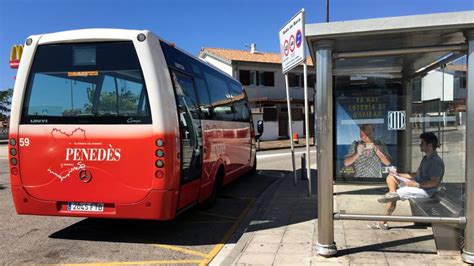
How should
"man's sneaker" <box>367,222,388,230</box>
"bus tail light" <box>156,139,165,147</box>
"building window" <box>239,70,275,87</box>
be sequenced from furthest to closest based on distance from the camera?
"building window" <box>239,70,275,87</box>, "man's sneaker" <box>367,222,388,230</box>, "bus tail light" <box>156,139,165,147</box>

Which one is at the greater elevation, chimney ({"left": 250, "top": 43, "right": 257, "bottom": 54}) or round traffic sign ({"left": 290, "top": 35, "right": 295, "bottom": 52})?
chimney ({"left": 250, "top": 43, "right": 257, "bottom": 54})

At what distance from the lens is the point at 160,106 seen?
18.6 ft

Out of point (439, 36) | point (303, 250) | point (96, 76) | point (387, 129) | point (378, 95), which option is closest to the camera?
point (439, 36)

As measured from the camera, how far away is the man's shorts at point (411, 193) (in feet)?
18.4

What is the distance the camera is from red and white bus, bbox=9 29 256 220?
575cm

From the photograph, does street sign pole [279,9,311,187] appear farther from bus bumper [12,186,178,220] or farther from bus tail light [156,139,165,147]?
bus bumper [12,186,178,220]

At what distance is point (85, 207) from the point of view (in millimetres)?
5961

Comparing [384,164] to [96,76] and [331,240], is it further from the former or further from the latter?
[96,76]

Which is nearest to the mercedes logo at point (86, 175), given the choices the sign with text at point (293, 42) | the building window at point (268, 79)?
the sign with text at point (293, 42)

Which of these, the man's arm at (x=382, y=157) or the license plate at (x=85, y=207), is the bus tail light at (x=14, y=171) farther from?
the man's arm at (x=382, y=157)

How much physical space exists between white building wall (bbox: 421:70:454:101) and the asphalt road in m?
3.50

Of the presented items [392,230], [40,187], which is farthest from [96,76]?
[392,230]

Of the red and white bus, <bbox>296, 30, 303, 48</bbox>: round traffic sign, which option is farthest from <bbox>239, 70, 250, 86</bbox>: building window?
the red and white bus

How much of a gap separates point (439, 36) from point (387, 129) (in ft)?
6.34
